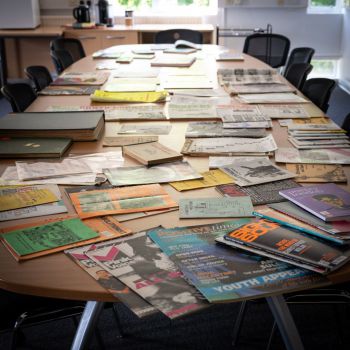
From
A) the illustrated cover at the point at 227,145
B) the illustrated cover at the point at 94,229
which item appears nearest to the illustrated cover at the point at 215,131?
the illustrated cover at the point at 227,145

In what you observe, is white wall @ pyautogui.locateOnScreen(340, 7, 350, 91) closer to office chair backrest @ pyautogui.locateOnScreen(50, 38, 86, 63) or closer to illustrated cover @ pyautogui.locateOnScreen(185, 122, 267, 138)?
office chair backrest @ pyautogui.locateOnScreen(50, 38, 86, 63)

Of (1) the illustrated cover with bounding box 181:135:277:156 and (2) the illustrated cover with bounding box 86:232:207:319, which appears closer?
(2) the illustrated cover with bounding box 86:232:207:319

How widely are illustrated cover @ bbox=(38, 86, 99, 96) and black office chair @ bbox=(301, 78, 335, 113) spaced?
4.21 feet

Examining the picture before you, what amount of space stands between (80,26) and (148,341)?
202 inches

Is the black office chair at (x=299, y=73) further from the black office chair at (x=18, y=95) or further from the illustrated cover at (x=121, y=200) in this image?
the illustrated cover at (x=121, y=200)

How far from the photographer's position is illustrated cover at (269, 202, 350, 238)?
1.43 meters

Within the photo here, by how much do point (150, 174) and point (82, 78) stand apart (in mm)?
1946

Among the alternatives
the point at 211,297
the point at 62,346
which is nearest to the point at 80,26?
the point at 62,346

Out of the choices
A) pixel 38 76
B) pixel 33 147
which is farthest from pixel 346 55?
pixel 33 147

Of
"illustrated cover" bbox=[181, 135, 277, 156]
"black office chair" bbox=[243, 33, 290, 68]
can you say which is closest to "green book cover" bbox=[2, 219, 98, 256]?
"illustrated cover" bbox=[181, 135, 277, 156]

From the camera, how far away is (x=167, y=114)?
2736 millimetres

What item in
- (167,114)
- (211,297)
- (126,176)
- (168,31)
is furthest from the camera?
(168,31)

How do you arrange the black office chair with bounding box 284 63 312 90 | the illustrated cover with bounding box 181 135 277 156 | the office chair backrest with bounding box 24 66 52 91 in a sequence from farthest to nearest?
the black office chair with bounding box 284 63 312 90, the office chair backrest with bounding box 24 66 52 91, the illustrated cover with bounding box 181 135 277 156

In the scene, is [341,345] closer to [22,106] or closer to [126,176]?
[126,176]
